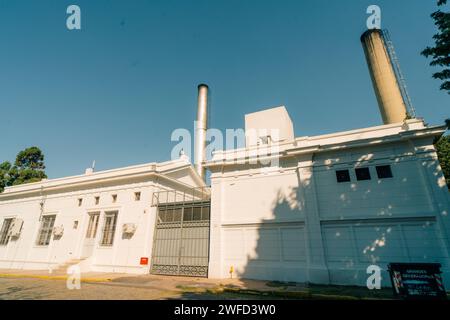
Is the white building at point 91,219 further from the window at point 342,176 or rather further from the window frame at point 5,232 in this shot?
the window at point 342,176

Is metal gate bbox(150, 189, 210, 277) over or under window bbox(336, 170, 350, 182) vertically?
under

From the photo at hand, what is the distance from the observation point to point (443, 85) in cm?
941

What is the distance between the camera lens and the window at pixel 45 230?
59.4 ft

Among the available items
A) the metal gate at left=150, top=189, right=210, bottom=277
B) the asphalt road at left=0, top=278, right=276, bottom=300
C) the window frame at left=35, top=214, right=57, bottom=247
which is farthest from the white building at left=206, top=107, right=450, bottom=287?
the window frame at left=35, top=214, right=57, bottom=247

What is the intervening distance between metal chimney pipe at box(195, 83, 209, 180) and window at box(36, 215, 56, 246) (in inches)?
594

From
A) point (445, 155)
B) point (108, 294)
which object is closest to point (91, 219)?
point (108, 294)

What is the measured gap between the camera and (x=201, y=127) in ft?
104

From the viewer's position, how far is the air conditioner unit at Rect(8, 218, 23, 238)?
19.3 meters

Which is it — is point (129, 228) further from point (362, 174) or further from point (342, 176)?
point (362, 174)

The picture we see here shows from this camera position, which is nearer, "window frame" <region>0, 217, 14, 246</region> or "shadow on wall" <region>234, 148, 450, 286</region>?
"shadow on wall" <region>234, 148, 450, 286</region>

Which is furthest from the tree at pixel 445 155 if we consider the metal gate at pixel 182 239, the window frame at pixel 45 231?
the window frame at pixel 45 231

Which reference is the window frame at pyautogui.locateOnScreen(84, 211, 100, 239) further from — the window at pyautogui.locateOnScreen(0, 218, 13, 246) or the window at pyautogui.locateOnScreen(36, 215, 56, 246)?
the window at pyautogui.locateOnScreen(0, 218, 13, 246)

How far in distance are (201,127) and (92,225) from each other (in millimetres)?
18951
